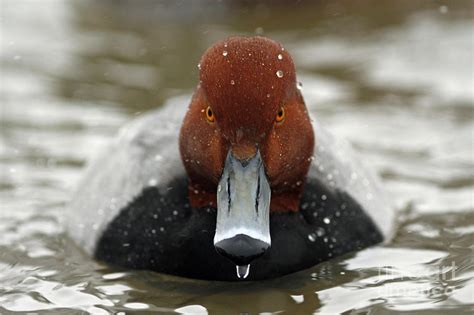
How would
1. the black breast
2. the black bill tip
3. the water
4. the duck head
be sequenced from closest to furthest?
the black bill tip → the duck head → the water → the black breast

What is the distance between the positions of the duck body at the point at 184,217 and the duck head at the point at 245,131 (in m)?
0.38

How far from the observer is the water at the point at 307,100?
18.4 ft

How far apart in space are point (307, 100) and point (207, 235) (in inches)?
180

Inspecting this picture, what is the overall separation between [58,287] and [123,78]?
5347mm

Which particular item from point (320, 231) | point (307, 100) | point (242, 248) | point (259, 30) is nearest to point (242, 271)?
point (242, 248)

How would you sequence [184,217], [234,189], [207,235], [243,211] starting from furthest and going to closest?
[184,217] → [207,235] → [234,189] → [243,211]

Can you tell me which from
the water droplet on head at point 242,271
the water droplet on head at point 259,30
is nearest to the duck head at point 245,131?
the water droplet on head at point 242,271

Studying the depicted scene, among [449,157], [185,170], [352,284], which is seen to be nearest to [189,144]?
[185,170]

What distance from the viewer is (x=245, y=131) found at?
5.24 m

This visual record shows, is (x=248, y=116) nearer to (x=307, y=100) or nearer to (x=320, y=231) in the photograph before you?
(x=320, y=231)

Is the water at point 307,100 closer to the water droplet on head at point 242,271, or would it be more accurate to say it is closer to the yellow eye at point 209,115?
the water droplet on head at point 242,271

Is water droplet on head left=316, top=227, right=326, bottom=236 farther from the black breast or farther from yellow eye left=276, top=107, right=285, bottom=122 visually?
yellow eye left=276, top=107, right=285, bottom=122

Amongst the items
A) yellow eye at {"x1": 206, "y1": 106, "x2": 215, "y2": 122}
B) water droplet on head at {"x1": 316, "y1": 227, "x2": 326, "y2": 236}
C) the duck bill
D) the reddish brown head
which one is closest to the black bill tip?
the duck bill

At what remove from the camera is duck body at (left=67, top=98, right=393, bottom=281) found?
227 inches
